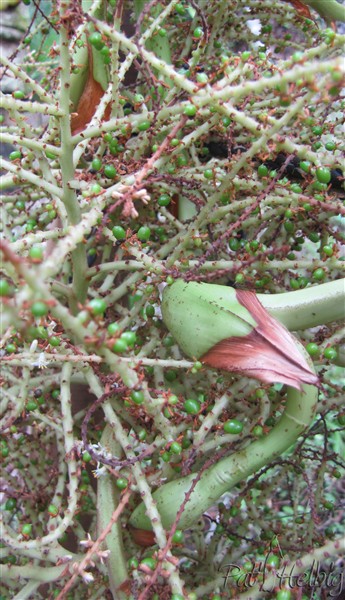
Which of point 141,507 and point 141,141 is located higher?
point 141,141

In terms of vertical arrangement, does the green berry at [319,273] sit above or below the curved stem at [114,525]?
above

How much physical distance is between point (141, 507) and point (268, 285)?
33 cm

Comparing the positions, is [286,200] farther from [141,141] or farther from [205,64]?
[205,64]

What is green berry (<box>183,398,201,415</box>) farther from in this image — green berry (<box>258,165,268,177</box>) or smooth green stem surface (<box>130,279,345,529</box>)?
green berry (<box>258,165,268,177</box>)

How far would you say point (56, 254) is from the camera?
358 mm

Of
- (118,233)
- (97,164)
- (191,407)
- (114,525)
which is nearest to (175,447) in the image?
(191,407)

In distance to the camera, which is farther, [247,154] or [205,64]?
[205,64]

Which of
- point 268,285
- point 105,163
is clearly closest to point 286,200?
point 268,285

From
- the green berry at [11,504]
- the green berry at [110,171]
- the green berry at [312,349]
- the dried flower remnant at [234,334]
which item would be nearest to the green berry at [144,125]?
the green berry at [110,171]

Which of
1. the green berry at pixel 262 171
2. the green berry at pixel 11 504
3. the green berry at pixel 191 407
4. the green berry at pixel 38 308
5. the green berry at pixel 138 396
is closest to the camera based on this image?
the green berry at pixel 38 308

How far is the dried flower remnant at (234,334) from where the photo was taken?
0.53 metres

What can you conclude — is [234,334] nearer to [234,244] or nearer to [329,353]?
[329,353]

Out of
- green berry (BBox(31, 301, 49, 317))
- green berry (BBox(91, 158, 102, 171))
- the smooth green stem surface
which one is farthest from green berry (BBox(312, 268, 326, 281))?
green berry (BBox(31, 301, 49, 317))

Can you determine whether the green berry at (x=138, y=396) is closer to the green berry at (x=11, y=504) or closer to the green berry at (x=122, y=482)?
the green berry at (x=122, y=482)
